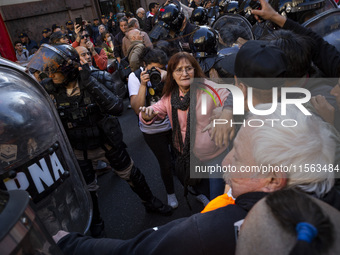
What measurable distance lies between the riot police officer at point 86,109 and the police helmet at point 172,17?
93.1 inches

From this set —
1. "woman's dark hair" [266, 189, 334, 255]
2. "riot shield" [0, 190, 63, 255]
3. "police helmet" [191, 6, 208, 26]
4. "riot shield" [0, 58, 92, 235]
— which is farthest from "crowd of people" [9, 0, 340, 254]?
"police helmet" [191, 6, 208, 26]

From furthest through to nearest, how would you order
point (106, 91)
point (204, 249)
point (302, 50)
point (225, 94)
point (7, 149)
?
point (106, 91) < point (225, 94) < point (302, 50) < point (7, 149) < point (204, 249)

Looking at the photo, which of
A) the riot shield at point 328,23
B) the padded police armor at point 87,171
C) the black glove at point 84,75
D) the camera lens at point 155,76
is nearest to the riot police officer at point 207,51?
the camera lens at point 155,76

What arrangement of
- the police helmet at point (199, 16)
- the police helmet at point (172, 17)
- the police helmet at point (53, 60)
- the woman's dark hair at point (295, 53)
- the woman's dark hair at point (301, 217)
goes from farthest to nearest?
1. the police helmet at point (199, 16)
2. the police helmet at point (172, 17)
3. the police helmet at point (53, 60)
4. the woman's dark hair at point (295, 53)
5. the woman's dark hair at point (301, 217)

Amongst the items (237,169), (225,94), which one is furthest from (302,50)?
(237,169)

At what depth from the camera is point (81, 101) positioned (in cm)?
237

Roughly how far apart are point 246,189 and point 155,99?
176cm

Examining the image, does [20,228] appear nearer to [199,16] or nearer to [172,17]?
[172,17]

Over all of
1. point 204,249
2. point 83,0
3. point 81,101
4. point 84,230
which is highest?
point 83,0

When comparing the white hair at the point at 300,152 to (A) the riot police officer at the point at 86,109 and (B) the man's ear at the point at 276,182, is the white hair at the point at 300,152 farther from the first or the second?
(A) the riot police officer at the point at 86,109

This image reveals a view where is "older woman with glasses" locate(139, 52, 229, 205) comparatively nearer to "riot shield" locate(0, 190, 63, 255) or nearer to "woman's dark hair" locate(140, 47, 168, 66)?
"woman's dark hair" locate(140, 47, 168, 66)

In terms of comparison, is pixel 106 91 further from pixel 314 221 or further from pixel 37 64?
pixel 314 221

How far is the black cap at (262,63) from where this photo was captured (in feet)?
4.54

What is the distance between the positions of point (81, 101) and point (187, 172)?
1.16 meters
